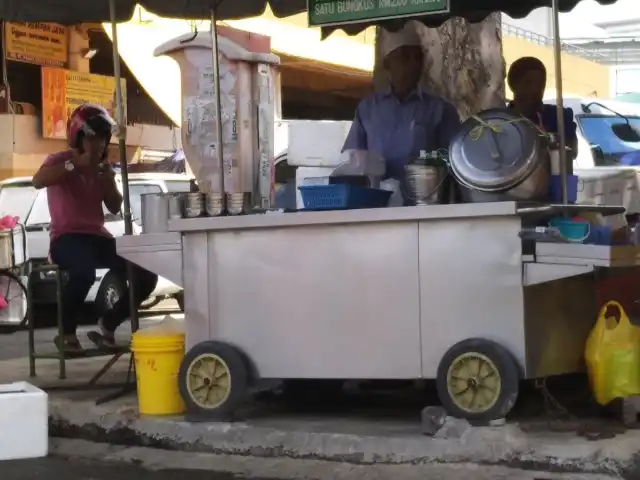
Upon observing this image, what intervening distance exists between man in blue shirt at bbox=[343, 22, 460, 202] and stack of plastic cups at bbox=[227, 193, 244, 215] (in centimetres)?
101

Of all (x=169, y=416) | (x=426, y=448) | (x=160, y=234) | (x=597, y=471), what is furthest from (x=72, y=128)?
(x=597, y=471)

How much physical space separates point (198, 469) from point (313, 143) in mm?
6628

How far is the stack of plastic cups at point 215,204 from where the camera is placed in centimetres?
552

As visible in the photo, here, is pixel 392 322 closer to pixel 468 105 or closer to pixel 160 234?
pixel 160 234

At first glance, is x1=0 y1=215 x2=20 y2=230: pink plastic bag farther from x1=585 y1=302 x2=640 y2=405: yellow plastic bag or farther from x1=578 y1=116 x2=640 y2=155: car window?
x1=585 y1=302 x2=640 y2=405: yellow plastic bag

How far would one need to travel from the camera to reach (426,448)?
4.70 metres

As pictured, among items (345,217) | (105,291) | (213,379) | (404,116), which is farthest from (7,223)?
(345,217)

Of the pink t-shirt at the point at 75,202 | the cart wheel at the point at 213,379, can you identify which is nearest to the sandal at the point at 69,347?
the pink t-shirt at the point at 75,202

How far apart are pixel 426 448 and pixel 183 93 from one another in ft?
12.8

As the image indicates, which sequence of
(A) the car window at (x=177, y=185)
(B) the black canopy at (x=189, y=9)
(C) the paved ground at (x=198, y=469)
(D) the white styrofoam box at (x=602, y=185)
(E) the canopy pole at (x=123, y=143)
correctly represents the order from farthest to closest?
1. (A) the car window at (x=177, y=185)
2. (D) the white styrofoam box at (x=602, y=185)
3. (B) the black canopy at (x=189, y=9)
4. (E) the canopy pole at (x=123, y=143)
5. (C) the paved ground at (x=198, y=469)

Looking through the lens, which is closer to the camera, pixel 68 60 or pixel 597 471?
pixel 597 471

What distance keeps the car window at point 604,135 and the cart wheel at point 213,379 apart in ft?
23.4

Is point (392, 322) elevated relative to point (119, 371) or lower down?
elevated

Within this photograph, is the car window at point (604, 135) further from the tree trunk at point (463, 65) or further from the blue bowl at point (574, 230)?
the blue bowl at point (574, 230)
